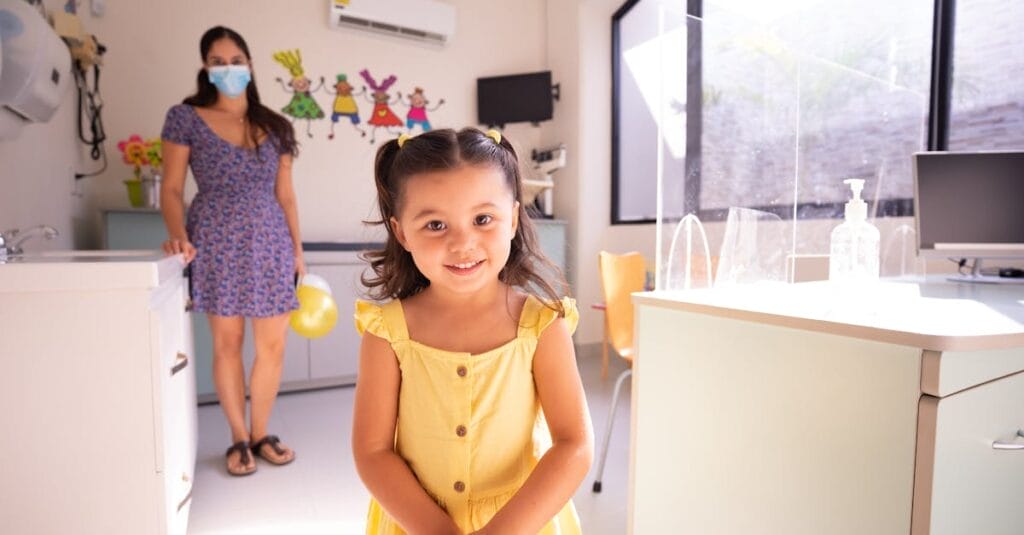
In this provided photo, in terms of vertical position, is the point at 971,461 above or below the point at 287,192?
below

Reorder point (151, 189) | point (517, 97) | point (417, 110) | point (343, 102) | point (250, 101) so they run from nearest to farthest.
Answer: point (250, 101) < point (151, 189) < point (343, 102) < point (417, 110) < point (517, 97)

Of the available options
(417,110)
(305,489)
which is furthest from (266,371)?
(417,110)

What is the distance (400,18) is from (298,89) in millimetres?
806

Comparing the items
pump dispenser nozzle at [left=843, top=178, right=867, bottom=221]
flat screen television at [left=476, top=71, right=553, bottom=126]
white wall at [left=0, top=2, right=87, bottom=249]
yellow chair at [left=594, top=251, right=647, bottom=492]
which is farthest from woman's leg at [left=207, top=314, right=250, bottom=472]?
flat screen television at [left=476, top=71, right=553, bottom=126]

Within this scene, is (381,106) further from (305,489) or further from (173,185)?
(305,489)

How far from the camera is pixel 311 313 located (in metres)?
2.21

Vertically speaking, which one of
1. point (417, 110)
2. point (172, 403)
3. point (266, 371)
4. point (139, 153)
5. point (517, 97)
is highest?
point (517, 97)

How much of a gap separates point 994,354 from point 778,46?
120cm

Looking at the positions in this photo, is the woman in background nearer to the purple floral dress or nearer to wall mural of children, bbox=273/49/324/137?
the purple floral dress

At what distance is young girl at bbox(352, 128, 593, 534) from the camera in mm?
769

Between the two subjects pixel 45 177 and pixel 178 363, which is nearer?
pixel 178 363

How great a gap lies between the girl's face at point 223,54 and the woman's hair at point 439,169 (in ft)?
4.46

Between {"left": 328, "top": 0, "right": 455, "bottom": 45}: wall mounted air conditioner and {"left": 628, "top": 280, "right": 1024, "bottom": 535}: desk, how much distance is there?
3.03 metres

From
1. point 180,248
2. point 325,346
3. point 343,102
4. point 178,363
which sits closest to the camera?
point 178,363
